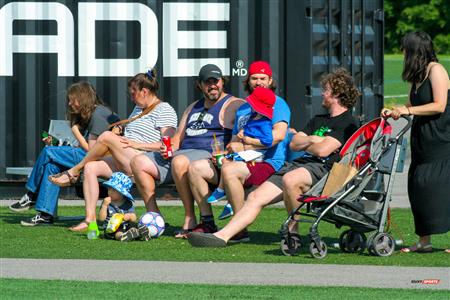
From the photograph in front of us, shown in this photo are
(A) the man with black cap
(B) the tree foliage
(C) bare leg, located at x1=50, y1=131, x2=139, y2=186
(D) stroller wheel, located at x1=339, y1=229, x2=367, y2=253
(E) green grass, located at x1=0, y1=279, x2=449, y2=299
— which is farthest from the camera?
(B) the tree foliage

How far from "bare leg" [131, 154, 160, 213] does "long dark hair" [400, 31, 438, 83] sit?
2.31 metres

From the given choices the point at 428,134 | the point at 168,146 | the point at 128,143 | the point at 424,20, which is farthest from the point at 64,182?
the point at 424,20

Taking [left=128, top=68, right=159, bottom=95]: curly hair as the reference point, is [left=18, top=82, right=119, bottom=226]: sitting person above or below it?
below

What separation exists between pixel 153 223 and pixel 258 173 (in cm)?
101

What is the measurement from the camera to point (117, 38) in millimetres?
13352

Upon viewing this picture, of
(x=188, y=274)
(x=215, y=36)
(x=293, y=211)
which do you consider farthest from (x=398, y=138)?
(x=215, y=36)

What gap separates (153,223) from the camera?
10266mm

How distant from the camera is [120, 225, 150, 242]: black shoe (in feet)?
33.1

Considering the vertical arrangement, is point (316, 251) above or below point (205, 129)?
below

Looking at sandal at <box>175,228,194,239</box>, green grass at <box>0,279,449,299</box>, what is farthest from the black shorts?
green grass at <box>0,279,449,299</box>

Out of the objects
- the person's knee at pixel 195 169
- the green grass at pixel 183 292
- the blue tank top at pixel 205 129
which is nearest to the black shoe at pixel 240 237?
the person's knee at pixel 195 169

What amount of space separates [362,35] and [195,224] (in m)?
4.48

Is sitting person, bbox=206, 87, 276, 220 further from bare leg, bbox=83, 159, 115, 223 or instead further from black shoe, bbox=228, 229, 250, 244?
bare leg, bbox=83, 159, 115, 223

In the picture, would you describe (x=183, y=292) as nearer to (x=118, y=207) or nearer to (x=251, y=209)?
(x=251, y=209)
